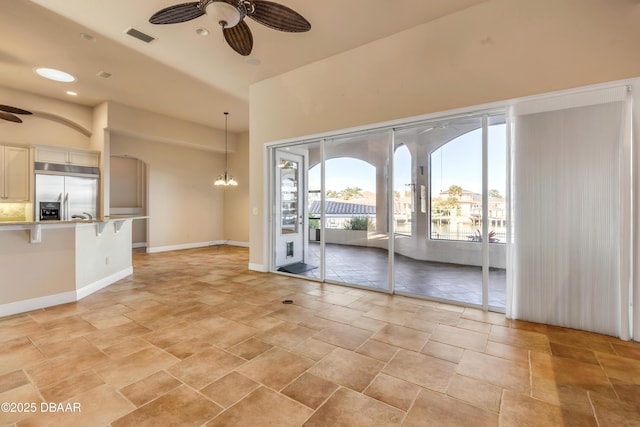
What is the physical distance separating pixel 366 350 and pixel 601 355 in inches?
79.8

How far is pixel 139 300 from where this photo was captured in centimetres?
398

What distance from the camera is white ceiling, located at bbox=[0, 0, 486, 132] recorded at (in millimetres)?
3443

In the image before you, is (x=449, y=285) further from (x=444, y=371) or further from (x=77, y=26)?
(x=77, y=26)

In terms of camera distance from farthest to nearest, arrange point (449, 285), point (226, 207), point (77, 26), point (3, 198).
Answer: point (226, 207) → point (3, 198) → point (449, 285) → point (77, 26)

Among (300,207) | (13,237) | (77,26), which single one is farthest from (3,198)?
(300,207)

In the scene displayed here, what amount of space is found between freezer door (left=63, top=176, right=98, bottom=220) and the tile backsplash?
0.79m

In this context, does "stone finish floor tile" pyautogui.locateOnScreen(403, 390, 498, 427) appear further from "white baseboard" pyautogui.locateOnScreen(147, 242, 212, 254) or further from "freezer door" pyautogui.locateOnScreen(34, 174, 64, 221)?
"white baseboard" pyautogui.locateOnScreen(147, 242, 212, 254)

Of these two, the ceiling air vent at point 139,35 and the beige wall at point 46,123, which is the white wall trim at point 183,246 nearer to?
the beige wall at point 46,123

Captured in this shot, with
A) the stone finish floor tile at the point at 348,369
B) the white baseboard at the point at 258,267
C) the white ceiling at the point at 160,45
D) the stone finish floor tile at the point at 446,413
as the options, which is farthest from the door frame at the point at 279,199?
the stone finish floor tile at the point at 446,413

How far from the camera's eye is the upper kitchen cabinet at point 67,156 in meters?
6.04

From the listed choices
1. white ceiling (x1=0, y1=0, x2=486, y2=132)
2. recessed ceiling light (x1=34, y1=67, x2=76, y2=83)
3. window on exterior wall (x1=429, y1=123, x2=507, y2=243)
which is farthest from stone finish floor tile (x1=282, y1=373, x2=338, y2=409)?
recessed ceiling light (x1=34, y1=67, x2=76, y2=83)

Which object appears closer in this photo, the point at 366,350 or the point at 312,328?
the point at 366,350

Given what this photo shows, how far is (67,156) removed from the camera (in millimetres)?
Answer: 6359

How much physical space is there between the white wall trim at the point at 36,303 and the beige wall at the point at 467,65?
3.91 meters
